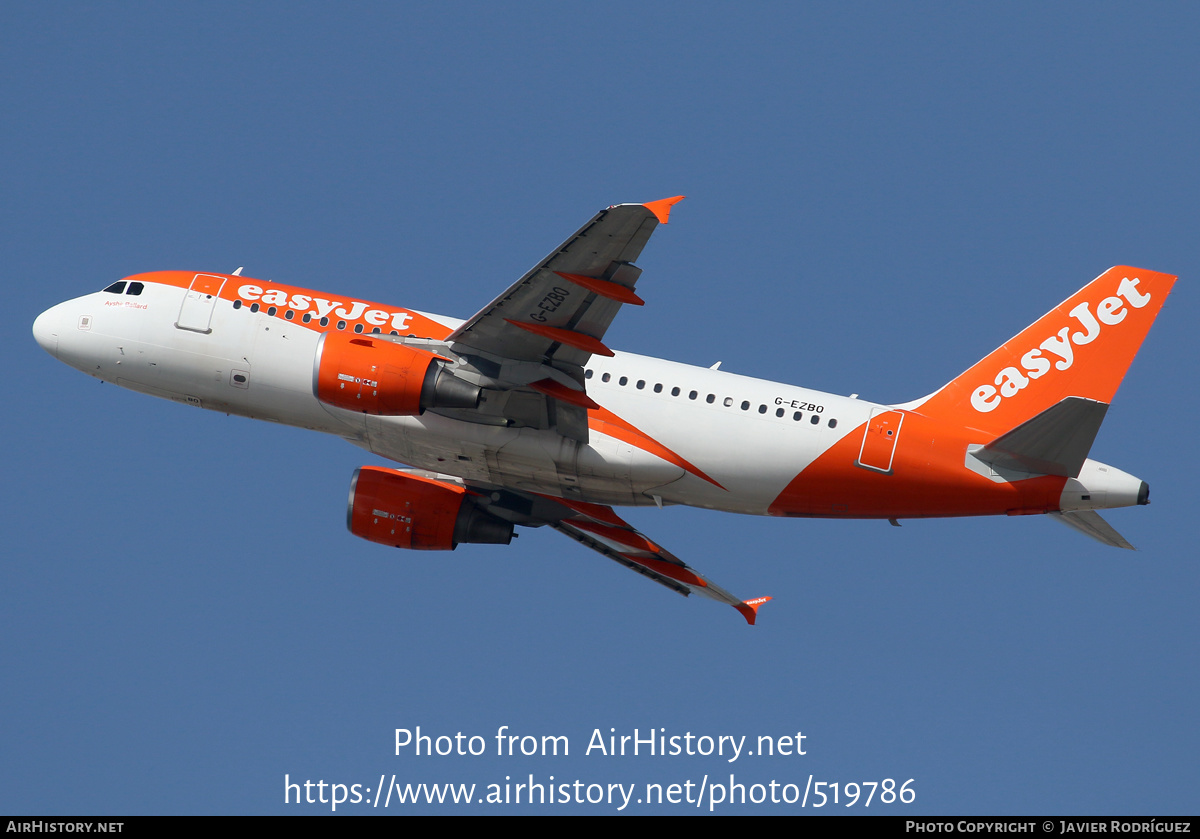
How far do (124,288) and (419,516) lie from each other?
1018 centimetres

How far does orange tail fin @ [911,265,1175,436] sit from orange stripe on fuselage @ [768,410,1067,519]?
39.8 inches

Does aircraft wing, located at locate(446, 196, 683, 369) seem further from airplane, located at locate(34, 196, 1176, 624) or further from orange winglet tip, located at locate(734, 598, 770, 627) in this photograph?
orange winglet tip, located at locate(734, 598, 770, 627)

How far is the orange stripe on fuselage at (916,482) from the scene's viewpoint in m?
31.0

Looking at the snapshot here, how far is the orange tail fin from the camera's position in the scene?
31609mm

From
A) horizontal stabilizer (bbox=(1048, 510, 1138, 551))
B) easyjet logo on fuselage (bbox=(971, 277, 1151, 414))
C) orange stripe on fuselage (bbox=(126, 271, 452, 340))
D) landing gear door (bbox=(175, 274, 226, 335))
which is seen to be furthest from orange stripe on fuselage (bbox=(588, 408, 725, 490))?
landing gear door (bbox=(175, 274, 226, 335))

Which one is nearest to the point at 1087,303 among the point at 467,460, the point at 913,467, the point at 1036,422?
the point at 1036,422

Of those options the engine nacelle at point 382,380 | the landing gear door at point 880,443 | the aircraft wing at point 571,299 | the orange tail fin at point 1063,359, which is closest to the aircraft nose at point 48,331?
the engine nacelle at point 382,380

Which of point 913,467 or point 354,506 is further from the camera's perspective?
point 354,506

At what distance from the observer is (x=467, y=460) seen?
32.2m

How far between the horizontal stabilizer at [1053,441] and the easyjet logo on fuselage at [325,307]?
15.3m

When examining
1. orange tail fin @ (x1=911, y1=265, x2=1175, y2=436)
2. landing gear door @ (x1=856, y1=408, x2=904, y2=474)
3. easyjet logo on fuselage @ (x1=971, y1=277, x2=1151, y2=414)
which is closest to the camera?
landing gear door @ (x1=856, y1=408, x2=904, y2=474)

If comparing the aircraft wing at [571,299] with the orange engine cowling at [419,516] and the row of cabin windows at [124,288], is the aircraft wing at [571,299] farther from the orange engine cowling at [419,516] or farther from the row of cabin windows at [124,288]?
the row of cabin windows at [124,288]

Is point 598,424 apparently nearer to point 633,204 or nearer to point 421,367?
point 421,367
